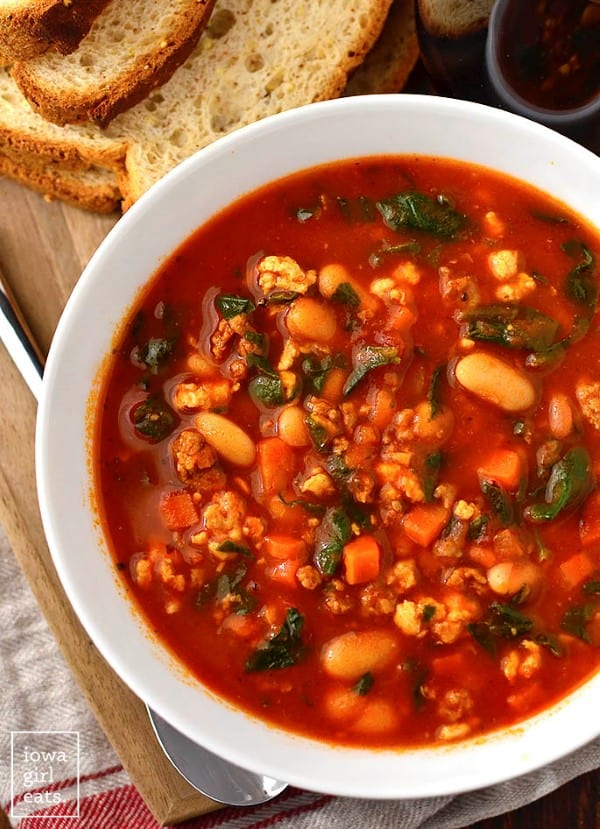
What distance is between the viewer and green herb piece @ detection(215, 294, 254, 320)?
286 centimetres

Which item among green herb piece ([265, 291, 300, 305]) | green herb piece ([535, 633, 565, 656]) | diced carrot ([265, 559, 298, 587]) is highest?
green herb piece ([265, 291, 300, 305])

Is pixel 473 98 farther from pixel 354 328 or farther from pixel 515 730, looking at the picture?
pixel 515 730

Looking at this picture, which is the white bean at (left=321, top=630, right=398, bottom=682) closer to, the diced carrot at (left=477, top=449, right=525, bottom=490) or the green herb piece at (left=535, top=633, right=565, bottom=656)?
the green herb piece at (left=535, top=633, right=565, bottom=656)

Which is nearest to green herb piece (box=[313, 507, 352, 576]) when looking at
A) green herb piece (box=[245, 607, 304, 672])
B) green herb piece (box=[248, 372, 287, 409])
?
green herb piece (box=[245, 607, 304, 672])

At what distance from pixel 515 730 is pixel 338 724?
1.83 feet

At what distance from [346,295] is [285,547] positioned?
0.80 meters

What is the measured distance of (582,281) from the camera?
9.55 feet

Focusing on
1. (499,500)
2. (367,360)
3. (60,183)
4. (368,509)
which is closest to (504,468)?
(499,500)

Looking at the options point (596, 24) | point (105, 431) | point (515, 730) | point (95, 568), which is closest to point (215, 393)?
point (105, 431)

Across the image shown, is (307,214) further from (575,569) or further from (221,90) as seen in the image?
(575,569)

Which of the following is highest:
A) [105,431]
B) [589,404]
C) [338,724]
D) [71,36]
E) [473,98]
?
[71,36]

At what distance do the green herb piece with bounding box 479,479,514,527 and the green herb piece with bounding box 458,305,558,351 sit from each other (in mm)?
439

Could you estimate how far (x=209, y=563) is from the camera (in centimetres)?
287

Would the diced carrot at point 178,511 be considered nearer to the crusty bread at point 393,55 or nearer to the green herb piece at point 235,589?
the green herb piece at point 235,589
